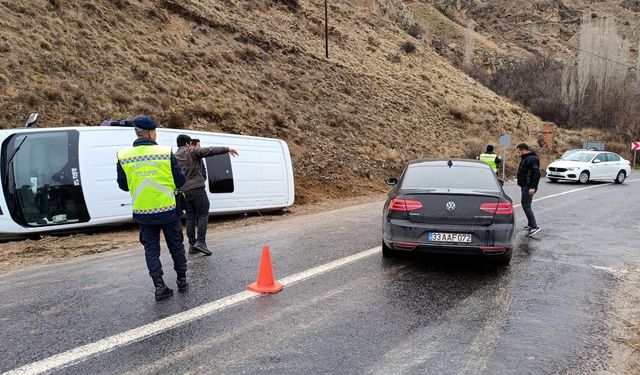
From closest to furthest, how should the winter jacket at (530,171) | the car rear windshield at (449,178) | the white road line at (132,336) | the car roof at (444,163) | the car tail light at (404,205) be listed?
the white road line at (132,336)
the car tail light at (404,205)
the car rear windshield at (449,178)
the car roof at (444,163)
the winter jacket at (530,171)

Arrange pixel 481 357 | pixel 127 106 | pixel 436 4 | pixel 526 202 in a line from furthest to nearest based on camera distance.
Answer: pixel 436 4, pixel 127 106, pixel 526 202, pixel 481 357

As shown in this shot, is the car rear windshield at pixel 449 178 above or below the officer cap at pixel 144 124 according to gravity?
below

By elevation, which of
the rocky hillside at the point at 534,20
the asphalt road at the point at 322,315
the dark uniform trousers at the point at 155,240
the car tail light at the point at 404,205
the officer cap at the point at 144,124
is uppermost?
the rocky hillside at the point at 534,20

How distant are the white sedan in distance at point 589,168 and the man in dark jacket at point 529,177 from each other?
1353cm

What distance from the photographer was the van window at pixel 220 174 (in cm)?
973

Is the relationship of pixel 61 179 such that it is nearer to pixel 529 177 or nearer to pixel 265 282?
pixel 265 282

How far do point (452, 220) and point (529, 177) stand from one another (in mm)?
3883

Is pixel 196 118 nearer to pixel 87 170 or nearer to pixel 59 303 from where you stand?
pixel 87 170

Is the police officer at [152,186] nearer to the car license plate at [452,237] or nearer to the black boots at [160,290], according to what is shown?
the black boots at [160,290]

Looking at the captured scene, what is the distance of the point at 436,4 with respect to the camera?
69.7 m

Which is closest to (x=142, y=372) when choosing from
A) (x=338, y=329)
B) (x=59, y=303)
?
(x=338, y=329)

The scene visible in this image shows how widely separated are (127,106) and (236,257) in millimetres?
10658

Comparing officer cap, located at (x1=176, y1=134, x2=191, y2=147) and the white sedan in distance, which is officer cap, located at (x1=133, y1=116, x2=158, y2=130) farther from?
the white sedan in distance

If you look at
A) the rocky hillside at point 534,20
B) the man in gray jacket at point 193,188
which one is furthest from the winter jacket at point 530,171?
the rocky hillside at point 534,20
